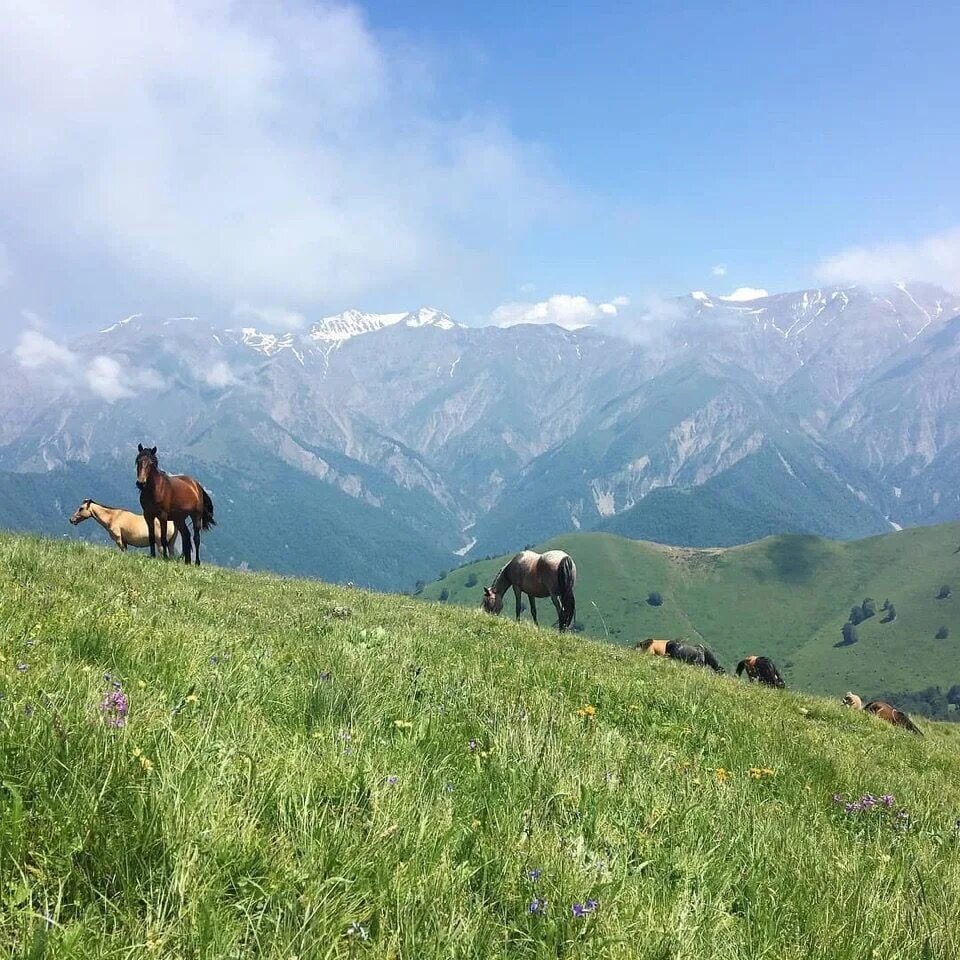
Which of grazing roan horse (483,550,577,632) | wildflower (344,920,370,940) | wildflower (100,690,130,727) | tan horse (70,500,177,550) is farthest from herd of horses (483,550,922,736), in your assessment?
wildflower (344,920,370,940)

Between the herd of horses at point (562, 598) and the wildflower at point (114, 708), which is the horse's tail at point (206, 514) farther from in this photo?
the wildflower at point (114, 708)

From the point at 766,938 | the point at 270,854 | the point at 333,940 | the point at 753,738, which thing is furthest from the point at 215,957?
the point at 753,738

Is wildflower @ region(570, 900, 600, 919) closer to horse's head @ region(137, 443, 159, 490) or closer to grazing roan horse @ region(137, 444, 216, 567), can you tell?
grazing roan horse @ region(137, 444, 216, 567)

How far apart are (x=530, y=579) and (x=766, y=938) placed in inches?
1091

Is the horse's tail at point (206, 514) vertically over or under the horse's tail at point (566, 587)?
over

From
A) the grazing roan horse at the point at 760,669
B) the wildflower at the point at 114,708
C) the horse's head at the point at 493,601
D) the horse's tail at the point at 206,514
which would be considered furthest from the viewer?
the grazing roan horse at the point at 760,669

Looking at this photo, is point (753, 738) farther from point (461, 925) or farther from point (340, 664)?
point (461, 925)

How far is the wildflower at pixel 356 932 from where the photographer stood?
2320 mm

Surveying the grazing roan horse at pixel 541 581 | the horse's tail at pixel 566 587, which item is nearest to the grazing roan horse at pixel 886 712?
the horse's tail at pixel 566 587

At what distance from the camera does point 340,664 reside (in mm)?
6359

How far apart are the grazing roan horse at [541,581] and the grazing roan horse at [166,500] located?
39.9ft

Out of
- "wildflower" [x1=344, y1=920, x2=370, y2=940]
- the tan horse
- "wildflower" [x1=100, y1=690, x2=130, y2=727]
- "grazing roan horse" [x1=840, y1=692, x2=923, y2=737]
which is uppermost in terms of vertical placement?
"wildflower" [x1=100, y1=690, x2=130, y2=727]

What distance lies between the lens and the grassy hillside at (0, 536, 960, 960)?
235 cm

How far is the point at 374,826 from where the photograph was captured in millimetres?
2973
